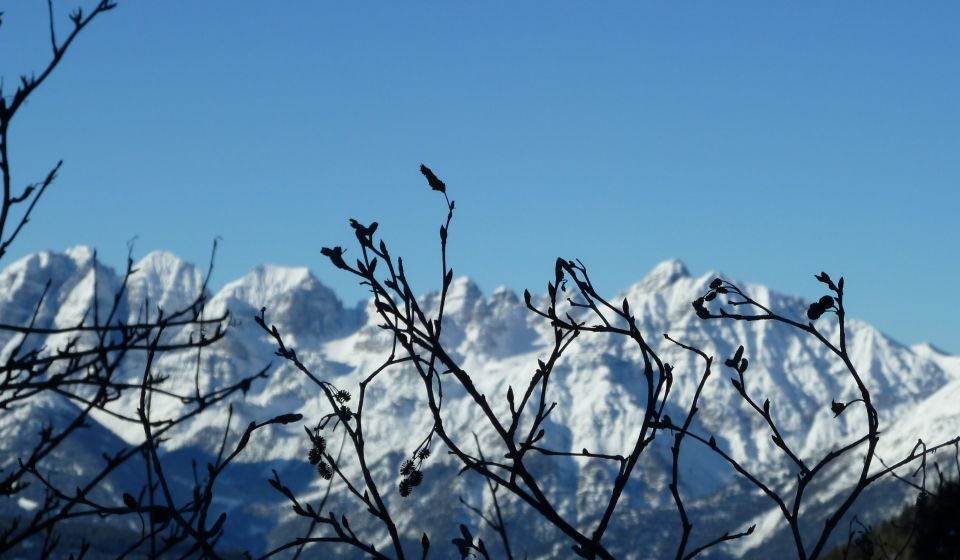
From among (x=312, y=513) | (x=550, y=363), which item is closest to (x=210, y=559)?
(x=312, y=513)

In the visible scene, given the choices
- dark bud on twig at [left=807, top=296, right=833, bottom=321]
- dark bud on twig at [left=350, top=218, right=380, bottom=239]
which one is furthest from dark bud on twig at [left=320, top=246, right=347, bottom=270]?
dark bud on twig at [left=807, top=296, right=833, bottom=321]

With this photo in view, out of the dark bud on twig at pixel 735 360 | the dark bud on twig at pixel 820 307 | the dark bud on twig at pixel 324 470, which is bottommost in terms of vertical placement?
the dark bud on twig at pixel 820 307

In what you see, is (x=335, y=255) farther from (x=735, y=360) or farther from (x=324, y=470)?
(x=735, y=360)

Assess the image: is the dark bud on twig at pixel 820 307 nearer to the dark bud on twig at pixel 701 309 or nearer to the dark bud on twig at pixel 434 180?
the dark bud on twig at pixel 701 309

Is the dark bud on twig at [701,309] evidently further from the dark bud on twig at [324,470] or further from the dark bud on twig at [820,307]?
the dark bud on twig at [324,470]

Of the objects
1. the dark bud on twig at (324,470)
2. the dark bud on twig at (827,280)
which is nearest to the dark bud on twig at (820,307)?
the dark bud on twig at (827,280)

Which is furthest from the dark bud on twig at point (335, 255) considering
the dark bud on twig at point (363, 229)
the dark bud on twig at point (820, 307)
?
the dark bud on twig at point (820, 307)

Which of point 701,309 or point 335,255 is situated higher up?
point 335,255

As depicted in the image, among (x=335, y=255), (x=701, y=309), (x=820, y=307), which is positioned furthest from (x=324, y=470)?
(x=820, y=307)

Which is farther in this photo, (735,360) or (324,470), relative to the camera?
(735,360)

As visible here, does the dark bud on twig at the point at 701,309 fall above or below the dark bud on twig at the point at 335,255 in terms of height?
below

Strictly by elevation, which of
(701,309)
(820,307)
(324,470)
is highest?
(324,470)

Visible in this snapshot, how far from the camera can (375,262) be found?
14.1 ft

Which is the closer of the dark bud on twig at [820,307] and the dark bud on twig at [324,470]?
the dark bud on twig at [820,307]
